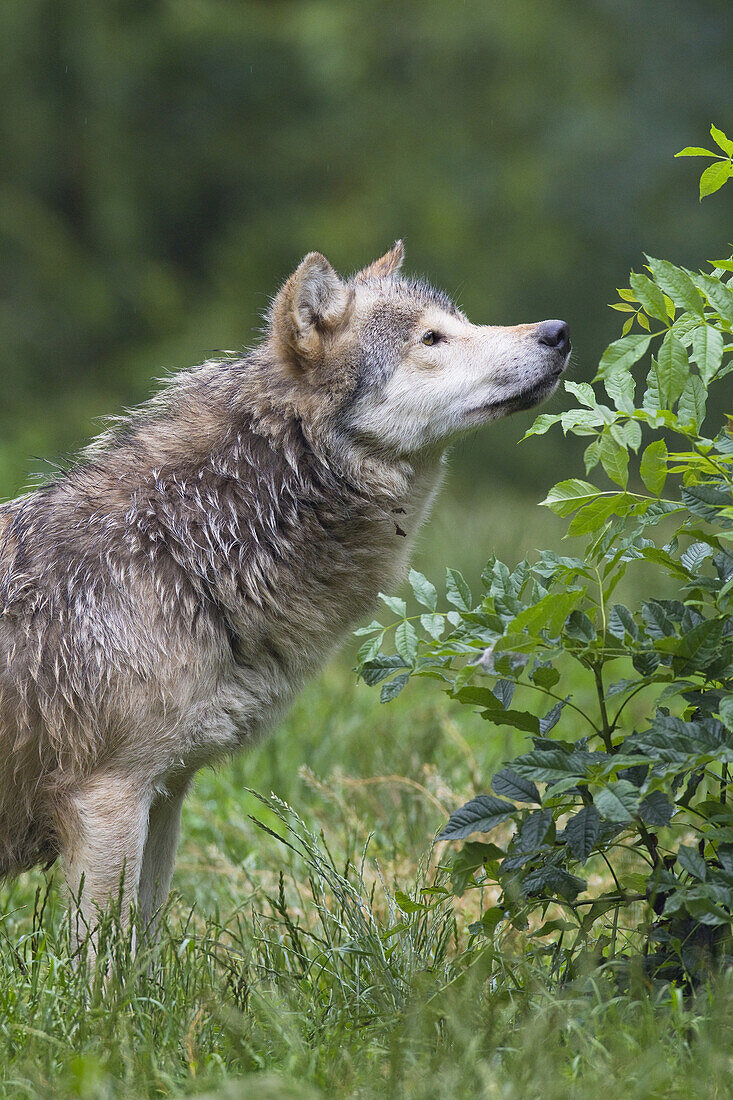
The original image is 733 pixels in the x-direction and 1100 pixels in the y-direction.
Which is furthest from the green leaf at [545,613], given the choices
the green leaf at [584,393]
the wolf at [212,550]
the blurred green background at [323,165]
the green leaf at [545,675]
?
the blurred green background at [323,165]

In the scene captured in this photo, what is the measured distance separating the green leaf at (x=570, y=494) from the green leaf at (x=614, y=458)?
2.0 inches

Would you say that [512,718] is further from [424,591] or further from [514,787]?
[424,591]

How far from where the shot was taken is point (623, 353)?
2191 mm

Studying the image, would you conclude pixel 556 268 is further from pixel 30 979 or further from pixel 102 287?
pixel 30 979

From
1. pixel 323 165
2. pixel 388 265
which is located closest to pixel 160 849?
pixel 388 265

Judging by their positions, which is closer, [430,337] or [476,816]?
[476,816]

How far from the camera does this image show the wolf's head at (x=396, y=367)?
3295mm

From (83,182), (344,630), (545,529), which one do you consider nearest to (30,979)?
(344,630)

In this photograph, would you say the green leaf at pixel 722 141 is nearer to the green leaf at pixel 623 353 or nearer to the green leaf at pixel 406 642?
the green leaf at pixel 623 353

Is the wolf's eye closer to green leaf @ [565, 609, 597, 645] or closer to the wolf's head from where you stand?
the wolf's head

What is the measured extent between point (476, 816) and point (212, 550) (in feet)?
3.55

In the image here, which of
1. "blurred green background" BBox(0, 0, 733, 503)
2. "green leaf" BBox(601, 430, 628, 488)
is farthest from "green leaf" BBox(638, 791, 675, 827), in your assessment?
"blurred green background" BBox(0, 0, 733, 503)

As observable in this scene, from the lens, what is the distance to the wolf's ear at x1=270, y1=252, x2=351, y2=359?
10.8 ft

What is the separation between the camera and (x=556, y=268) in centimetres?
1116
